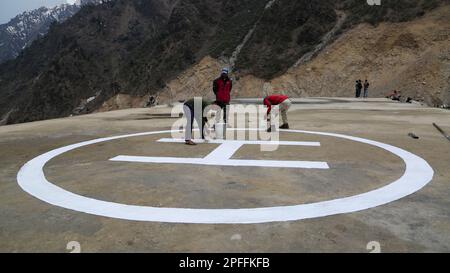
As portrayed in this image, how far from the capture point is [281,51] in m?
47.7

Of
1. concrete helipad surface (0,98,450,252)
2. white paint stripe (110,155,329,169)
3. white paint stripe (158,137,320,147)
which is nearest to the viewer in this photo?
concrete helipad surface (0,98,450,252)

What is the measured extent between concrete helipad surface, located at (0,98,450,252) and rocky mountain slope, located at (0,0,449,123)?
16.3 feet

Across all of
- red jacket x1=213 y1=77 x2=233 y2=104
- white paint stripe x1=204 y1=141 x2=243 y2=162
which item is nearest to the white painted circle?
white paint stripe x1=204 y1=141 x2=243 y2=162

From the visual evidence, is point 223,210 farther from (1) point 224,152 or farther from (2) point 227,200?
(1) point 224,152

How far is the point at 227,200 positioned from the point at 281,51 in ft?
146

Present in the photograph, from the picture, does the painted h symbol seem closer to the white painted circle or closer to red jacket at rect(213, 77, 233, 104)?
the white painted circle

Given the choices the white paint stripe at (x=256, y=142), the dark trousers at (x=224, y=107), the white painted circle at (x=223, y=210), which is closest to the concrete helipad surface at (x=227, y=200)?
the white painted circle at (x=223, y=210)

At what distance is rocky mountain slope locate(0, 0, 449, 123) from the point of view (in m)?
38.8

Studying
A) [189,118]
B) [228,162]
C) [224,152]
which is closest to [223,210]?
[228,162]

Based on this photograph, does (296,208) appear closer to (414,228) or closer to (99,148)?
(414,228)

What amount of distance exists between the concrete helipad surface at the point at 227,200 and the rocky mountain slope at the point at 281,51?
16.3ft

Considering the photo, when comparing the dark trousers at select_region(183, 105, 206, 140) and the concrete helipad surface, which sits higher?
the dark trousers at select_region(183, 105, 206, 140)

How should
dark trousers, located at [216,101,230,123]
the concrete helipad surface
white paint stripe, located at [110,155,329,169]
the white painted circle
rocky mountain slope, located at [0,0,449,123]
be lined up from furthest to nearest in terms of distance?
rocky mountain slope, located at [0,0,449,123] < dark trousers, located at [216,101,230,123] < white paint stripe, located at [110,155,329,169] < the white painted circle < the concrete helipad surface
